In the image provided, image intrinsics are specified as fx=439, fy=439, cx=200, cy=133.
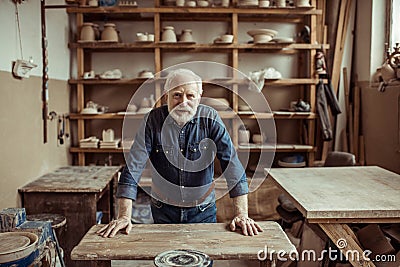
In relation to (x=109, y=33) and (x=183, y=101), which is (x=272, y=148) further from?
(x=183, y=101)

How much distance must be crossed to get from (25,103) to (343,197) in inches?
81.0

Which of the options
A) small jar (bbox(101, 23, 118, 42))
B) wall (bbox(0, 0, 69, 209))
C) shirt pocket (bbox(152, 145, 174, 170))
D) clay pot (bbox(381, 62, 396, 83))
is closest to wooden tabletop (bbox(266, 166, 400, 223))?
shirt pocket (bbox(152, 145, 174, 170))

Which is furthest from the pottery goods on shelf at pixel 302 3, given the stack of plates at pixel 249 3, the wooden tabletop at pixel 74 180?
the wooden tabletop at pixel 74 180

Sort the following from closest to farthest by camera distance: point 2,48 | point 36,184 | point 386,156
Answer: point 2,48 < point 36,184 < point 386,156

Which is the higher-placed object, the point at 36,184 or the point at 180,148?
the point at 180,148

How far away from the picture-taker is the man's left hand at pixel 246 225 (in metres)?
1.66

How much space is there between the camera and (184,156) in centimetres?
199

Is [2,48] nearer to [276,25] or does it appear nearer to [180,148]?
[180,148]

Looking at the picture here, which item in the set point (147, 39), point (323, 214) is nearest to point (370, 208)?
point (323, 214)

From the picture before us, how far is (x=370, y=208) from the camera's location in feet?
6.48

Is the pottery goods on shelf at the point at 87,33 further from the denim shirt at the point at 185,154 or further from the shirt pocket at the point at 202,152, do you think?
the shirt pocket at the point at 202,152

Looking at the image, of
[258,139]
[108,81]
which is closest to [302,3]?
[258,139]

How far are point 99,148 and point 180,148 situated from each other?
218 cm

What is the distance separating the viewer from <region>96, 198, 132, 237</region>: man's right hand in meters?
1.65
